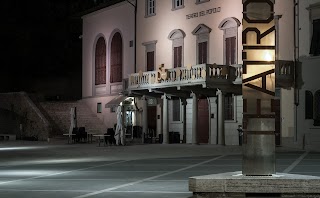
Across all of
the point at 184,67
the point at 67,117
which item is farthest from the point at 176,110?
the point at 67,117

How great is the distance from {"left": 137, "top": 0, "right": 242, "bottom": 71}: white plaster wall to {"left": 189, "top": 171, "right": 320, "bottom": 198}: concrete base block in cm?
2453

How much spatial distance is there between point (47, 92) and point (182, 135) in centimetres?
2293

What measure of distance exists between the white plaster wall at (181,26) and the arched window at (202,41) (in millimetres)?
288

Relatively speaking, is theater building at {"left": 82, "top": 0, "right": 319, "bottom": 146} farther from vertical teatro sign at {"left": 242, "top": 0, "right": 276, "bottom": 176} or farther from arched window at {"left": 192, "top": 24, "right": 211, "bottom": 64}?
vertical teatro sign at {"left": 242, "top": 0, "right": 276, "bottom": 176}

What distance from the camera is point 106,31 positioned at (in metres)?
48.5

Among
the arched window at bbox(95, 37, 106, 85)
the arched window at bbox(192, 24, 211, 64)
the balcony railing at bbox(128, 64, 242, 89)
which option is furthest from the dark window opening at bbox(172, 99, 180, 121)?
the arched window at bbox(95, 37, 106, 85)

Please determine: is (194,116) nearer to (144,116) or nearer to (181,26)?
(144,116)

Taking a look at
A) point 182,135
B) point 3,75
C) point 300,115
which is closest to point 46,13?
point 3,75

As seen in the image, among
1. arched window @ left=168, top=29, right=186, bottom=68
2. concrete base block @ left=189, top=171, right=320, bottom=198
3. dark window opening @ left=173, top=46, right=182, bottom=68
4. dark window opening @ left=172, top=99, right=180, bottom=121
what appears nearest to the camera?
concrete base block @ left=189, top=171, right=320, bottom=198

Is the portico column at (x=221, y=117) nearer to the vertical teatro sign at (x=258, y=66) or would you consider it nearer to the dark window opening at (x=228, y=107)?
the dark window opening at (x=228, y=107)

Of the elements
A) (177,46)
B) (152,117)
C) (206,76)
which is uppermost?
(177,46)

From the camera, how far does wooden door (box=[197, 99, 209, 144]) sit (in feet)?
128

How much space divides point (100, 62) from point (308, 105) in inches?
834

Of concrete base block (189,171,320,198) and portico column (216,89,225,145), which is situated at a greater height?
portico column (216,89,225,145)
